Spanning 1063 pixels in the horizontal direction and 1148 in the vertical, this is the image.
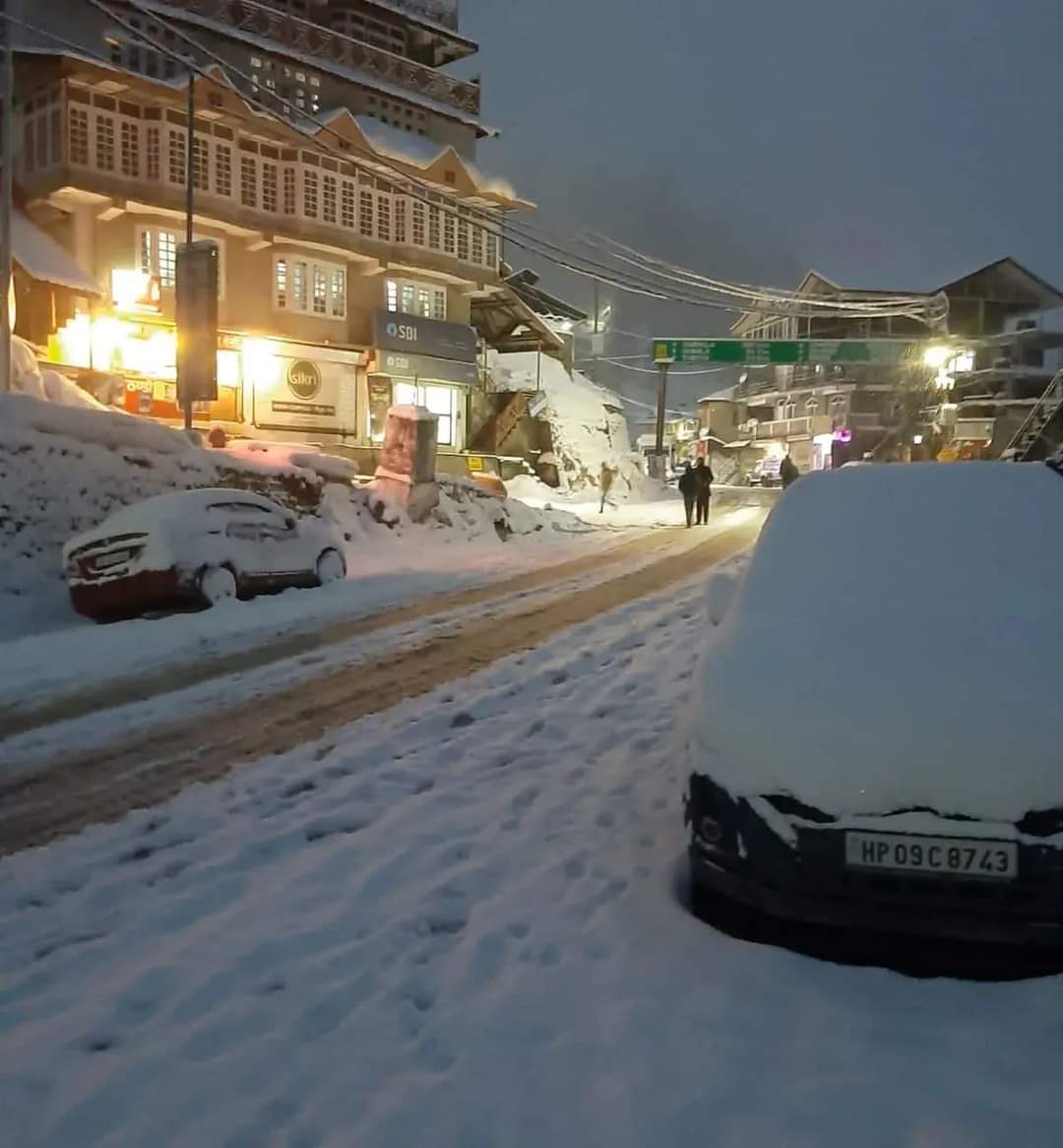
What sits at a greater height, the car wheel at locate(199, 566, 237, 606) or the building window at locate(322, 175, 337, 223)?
the building window at locate(322, 175, 337, 223)

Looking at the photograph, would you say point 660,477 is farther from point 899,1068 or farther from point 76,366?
point 899,1068

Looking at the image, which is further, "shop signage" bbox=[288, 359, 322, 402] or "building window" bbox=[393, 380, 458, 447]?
"building window" bbox=[393, 380, 458, 447]

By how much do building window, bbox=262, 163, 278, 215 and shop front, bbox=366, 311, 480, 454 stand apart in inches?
188

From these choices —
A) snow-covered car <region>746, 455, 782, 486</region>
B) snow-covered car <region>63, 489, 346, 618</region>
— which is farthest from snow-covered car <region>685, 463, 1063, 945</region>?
snow-covered car <region>746, 455, 782, 486</region>

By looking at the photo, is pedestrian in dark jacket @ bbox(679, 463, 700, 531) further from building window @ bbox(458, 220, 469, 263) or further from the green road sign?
building window @ bbox(458, 220, 469, 263)

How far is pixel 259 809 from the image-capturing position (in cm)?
527

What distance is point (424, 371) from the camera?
35594mm

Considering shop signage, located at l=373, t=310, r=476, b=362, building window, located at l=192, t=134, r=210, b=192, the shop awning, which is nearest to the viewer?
the shop awning

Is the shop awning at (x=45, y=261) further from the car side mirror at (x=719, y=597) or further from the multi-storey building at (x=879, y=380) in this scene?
the multi-storey building at (x=879, y=380)

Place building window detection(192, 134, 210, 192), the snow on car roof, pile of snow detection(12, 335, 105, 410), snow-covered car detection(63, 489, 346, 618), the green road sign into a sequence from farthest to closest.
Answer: the green road sign
building window detection(192, 134, 210, 192)
pile of snow detection(12, 335, 105, 410)
the snow on car roof
snow-covered car detection(63, 489, 346, 618)

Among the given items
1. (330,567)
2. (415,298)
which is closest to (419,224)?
(415,298)

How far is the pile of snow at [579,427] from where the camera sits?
46219 millimetres

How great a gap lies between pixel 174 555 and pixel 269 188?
23254 mm

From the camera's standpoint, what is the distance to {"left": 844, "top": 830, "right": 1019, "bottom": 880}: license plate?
3357 mm
